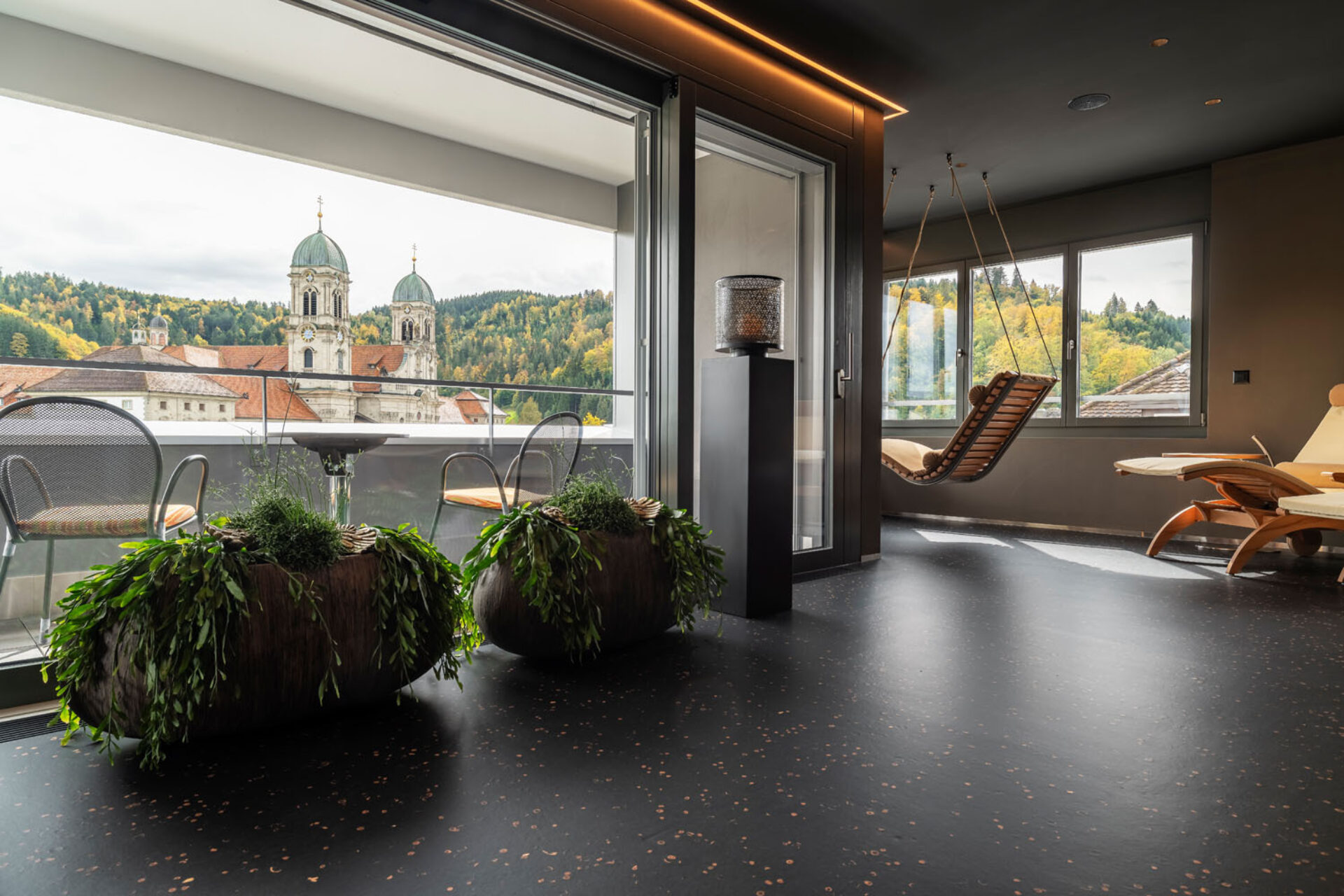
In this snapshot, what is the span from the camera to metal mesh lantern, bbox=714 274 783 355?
10.8ft

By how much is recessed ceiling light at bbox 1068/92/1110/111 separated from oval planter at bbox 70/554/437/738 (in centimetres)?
449

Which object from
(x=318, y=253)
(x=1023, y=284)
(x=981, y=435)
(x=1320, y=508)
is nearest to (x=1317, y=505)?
(x=1320, y=508)

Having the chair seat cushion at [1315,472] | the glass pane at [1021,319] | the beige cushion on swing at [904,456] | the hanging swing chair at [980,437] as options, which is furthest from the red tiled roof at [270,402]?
the glass pane at [1021,319]

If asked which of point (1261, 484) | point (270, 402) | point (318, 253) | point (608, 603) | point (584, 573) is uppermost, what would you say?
point (318, 253)

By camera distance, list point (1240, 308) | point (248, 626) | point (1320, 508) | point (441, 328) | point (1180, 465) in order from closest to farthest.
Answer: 1. point (248, 626)
2. point (441, 328)
3. point (1320, 508)
4. point (1180, 465)
5. point (1240, 308)

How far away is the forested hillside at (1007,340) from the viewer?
19.4 ft

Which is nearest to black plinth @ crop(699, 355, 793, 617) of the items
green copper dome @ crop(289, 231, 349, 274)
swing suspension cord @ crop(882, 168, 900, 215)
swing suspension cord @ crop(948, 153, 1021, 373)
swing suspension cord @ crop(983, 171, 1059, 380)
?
green copper dome @ crop(289, 231, 349, 274)

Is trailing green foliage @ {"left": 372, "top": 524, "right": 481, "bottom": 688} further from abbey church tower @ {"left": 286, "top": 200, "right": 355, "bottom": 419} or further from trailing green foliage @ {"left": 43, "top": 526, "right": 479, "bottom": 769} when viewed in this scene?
abbey church tower @ {"left": 286, "top": 200, "right": 355, "bottom": 419}

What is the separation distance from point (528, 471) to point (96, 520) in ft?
4.53

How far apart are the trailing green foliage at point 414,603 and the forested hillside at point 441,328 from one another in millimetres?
940

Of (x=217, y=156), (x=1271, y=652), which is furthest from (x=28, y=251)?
(x=1271, y=652)

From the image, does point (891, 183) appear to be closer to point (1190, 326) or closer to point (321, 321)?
point (1190, 326)

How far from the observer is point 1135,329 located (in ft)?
19.5

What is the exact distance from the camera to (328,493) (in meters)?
2.58
